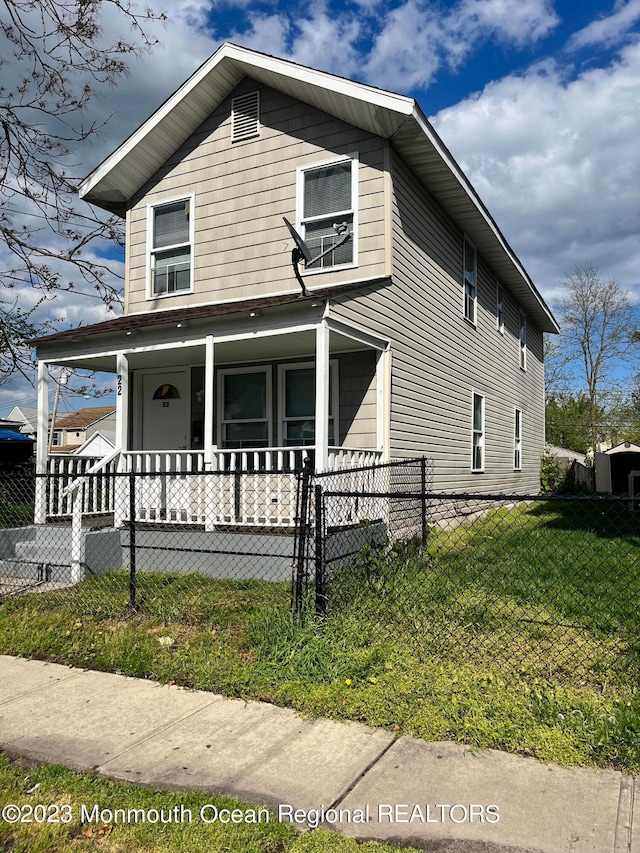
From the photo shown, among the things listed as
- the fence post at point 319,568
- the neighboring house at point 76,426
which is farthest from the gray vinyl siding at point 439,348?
the neighboring house at point 76,426

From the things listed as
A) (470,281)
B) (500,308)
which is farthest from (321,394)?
(500,308)

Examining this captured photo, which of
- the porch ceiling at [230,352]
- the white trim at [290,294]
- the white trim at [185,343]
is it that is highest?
the white trim at [290,294]

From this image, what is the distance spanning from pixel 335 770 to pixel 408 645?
1648 mm

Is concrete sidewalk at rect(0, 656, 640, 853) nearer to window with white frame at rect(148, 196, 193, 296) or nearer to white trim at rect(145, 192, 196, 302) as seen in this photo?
white trim at rect(145, 192, 196, 302)

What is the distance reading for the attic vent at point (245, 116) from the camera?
10266 millimetres

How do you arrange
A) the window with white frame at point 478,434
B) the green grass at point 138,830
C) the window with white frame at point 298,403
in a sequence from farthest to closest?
the window with white frame at point 478,434
the window with white frame at point 298,403
the green grass at point 138,830

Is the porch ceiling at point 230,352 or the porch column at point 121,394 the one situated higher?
the porch ceiling at point 230,352

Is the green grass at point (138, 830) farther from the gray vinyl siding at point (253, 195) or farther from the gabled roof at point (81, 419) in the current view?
the gabled roof at point (81, 419)

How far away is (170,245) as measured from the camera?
11.0 m

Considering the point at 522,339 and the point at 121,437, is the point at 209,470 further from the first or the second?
the point at 522,339

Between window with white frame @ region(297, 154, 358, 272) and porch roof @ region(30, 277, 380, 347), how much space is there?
0.74 metres

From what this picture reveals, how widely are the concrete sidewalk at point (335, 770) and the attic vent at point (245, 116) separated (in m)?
8.86

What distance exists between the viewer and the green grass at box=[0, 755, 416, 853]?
8.78 feet

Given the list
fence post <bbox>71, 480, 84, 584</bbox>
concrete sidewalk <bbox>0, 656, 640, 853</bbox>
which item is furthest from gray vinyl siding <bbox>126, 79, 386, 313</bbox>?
concrete sidewalk <bbox>0, 656, 640, 853</bbox>
